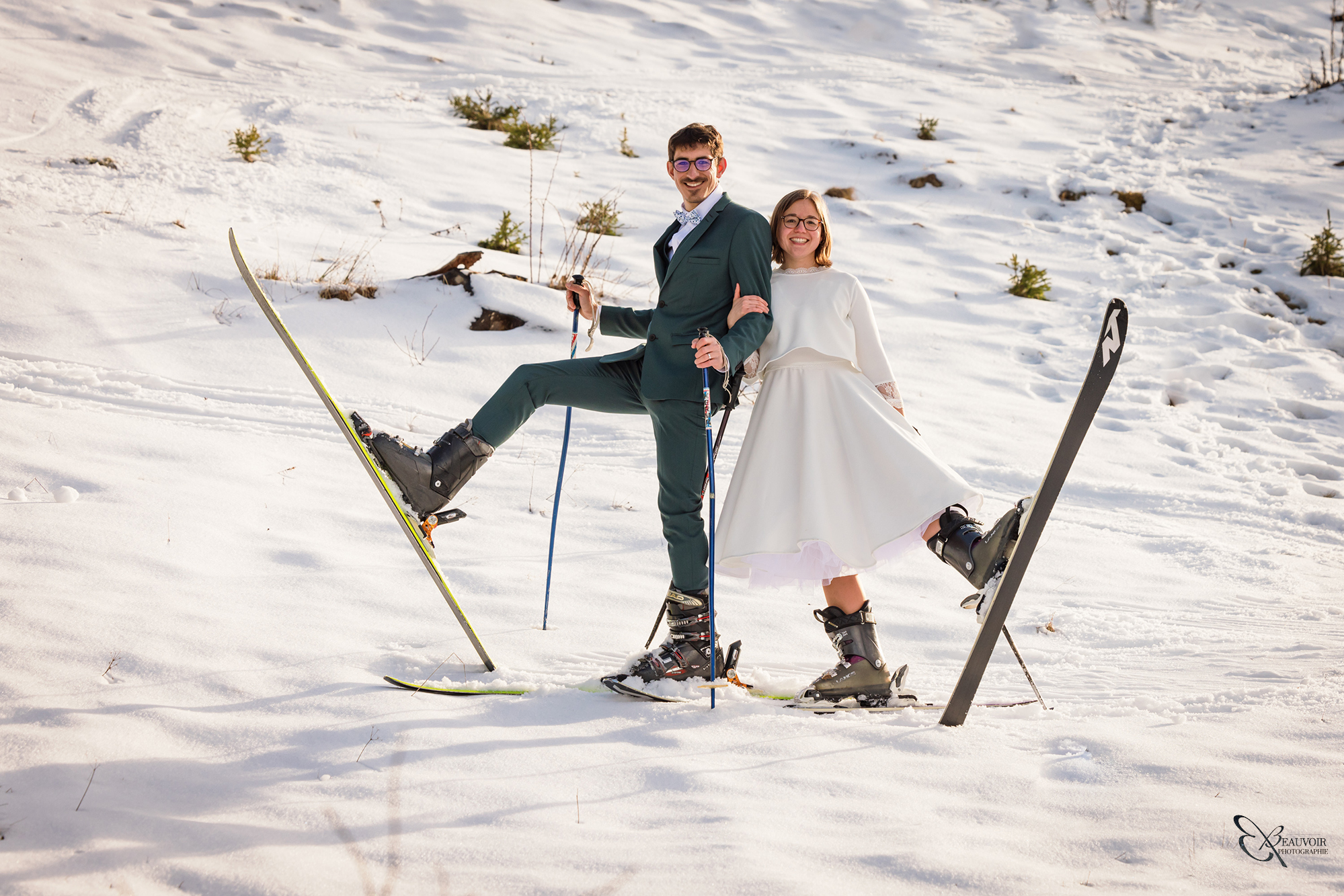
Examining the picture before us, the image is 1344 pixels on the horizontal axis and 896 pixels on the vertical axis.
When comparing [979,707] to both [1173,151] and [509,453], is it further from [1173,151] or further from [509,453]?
[1173,151]

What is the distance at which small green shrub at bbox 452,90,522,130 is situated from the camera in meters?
9.01

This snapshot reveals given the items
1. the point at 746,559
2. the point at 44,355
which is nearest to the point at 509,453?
the point at 746,559

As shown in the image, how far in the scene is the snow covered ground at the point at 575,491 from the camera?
6.66 feet

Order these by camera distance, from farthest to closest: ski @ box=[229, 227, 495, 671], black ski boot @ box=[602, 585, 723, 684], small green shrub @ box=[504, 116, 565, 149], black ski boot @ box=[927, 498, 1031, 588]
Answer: small green shrub @ box=[504, 116, 565, 149]
black ski boot @ box=[602, 585, 723, 684]
ski @ box=[229, 227, 495, 671]
black ski boot @ box=[927, 498, 1031, 588]

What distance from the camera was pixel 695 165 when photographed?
2.85 metres

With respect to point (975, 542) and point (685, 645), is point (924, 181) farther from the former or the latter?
point (685, 645)

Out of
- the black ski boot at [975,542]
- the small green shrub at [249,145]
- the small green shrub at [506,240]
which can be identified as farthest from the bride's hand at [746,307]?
the small green shrub at [249,145]

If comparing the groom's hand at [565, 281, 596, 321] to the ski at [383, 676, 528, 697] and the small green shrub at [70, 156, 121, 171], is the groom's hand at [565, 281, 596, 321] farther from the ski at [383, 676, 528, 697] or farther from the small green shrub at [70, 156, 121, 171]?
the small green shrub at [70, 156, 121, 171]

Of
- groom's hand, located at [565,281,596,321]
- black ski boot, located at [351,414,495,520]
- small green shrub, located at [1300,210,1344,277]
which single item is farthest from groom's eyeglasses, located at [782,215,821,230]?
small green shrub, located at [1300,210,1344,277]

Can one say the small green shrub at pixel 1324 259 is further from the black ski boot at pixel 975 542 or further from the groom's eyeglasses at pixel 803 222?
the black ski boot at pixel 975 542

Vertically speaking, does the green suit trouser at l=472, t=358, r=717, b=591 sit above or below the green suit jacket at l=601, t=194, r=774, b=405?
below

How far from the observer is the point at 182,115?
7723 millimetres

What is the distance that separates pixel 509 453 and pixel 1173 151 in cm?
945

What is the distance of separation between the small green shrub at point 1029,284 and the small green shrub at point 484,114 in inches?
223
